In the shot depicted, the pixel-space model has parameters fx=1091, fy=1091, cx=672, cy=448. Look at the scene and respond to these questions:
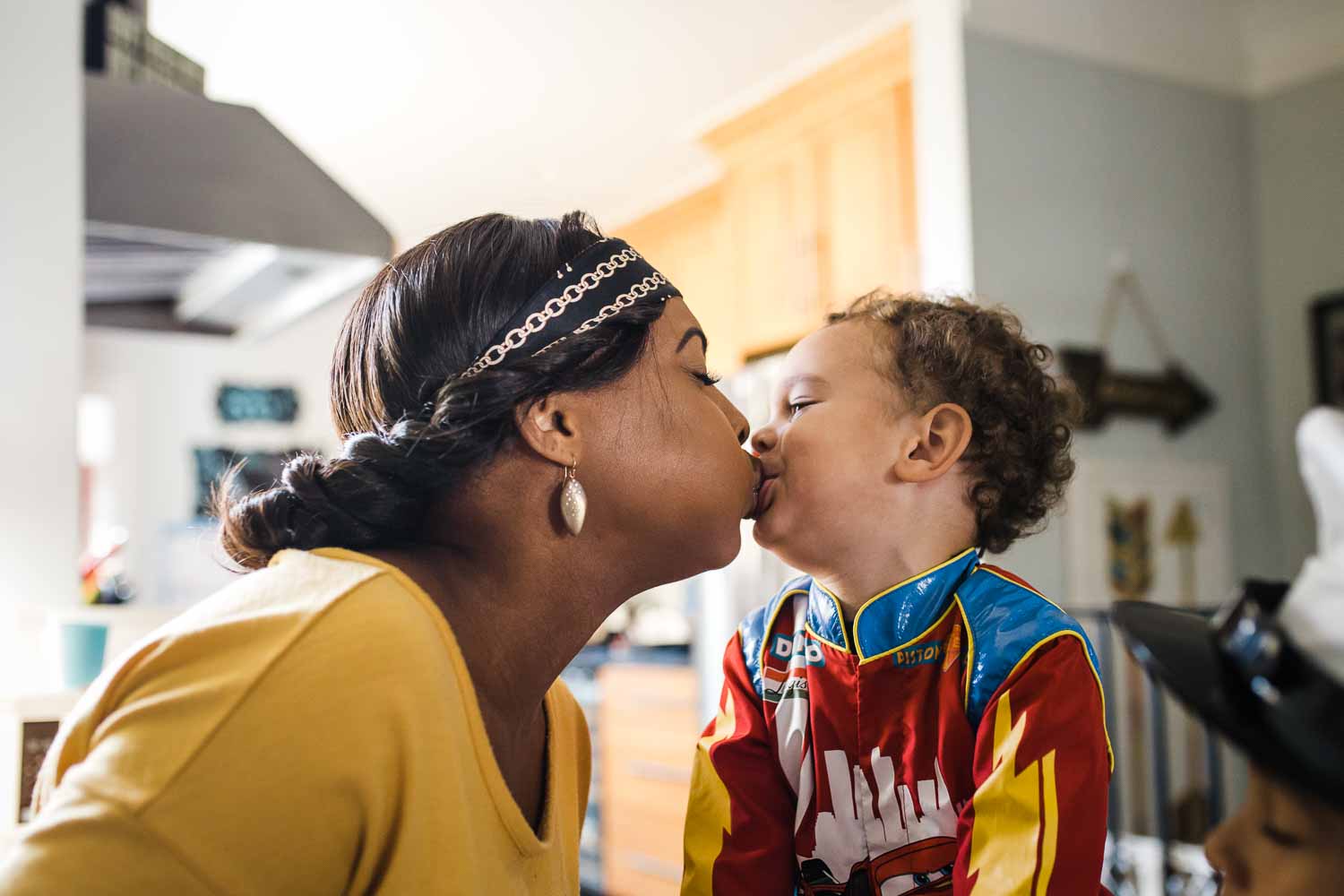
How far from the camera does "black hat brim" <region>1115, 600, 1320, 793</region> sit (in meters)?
0.49

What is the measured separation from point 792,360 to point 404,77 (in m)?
2.87

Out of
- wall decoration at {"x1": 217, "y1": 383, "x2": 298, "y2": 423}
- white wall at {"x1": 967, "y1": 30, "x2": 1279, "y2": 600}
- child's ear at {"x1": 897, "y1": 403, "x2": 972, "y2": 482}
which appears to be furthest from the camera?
wall decoration at {"x1": 217, "y1": 383, "x2": 298, "y2": 423}

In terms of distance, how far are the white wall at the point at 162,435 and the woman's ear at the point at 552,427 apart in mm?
4729

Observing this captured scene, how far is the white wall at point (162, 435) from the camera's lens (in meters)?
5.36

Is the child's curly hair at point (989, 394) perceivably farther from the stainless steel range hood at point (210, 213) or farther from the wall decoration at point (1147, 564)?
the wall decoration at point (1147, 564)

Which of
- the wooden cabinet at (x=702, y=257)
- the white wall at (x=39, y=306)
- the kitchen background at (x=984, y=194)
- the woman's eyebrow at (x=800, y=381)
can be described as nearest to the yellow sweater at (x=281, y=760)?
the woman's eyebrow at (x=800, y=381)

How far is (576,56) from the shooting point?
12.0 ft

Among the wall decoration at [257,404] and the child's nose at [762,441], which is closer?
the child's nose at [762,441]

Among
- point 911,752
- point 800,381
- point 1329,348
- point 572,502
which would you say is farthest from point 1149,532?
point 572,502

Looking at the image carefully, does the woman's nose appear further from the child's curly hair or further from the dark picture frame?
the dark picture frame

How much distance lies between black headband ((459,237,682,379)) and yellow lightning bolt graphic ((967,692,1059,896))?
1.72 ft

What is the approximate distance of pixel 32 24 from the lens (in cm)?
151

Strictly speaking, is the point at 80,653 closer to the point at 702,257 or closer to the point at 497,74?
the point at 497,74

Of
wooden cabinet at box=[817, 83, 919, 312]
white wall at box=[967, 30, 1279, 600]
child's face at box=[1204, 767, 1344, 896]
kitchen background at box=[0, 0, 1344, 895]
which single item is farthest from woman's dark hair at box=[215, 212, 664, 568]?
wooden cabinet at box=[817, 83, 919, 312]
